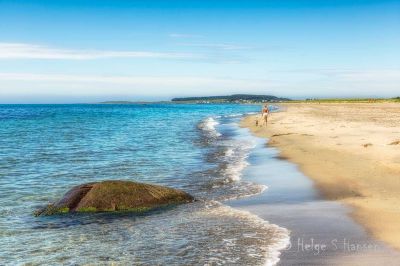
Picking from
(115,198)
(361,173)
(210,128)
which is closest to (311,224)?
(115,198)

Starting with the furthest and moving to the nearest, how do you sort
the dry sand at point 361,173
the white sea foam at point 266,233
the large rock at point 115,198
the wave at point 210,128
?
the wave at point 210,128, the large rock at point 115,198, the dry sand at point 361,173, the white sea foam at point 266,233

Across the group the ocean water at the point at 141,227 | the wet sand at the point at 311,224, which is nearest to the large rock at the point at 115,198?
the ocean water at the point at 141,227

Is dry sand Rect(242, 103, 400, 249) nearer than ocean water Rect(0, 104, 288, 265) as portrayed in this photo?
No

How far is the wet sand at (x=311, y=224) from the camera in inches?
309

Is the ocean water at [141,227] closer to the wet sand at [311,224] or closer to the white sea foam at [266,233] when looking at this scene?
the white sea foam at [266,233]

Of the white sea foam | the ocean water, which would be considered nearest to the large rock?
the ocean water

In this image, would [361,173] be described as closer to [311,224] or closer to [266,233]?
[311,224]

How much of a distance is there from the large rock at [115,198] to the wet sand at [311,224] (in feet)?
5.76

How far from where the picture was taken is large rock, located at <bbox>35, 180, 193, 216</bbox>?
12.0 m

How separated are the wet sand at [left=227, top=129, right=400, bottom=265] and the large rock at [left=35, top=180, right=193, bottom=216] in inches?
69.1

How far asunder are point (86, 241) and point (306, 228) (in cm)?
447

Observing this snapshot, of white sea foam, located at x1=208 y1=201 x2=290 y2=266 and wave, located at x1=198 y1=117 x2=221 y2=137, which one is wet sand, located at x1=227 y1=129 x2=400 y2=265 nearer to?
white sea foam, located at x1=208 y1=201 x2=290 y2=266

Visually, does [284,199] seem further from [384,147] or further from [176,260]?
[384,147]

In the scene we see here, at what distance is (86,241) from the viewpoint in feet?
30.5
